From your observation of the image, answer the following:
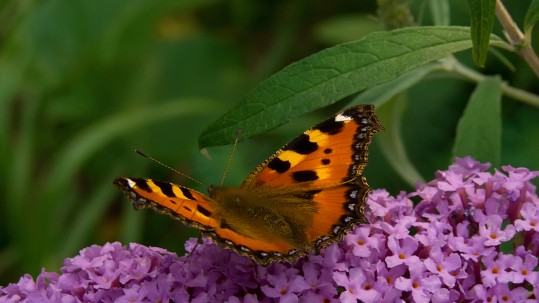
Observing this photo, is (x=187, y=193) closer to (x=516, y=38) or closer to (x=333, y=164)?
(x=333, y=164)

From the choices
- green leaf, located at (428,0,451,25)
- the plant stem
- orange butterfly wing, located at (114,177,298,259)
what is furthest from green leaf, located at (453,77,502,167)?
orange butterfly wing, located at (114,177,298,259)

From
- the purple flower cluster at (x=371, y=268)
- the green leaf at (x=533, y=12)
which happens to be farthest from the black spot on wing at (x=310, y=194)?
the green leaf at (x=533, y=12)

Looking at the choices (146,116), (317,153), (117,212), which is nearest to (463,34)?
(317,153)

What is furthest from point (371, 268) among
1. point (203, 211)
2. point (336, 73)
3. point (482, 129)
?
point (482, 129)

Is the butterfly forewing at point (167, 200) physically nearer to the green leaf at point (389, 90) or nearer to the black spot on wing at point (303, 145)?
the black spot on wing at point (303, 145)

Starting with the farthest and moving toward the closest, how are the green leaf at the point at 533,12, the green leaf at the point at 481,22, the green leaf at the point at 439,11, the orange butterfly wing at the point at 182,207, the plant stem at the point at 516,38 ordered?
1. the green leaf at the point at 439,11
2. the plant stem at the point at 516,38
3. the green leaf at the point at 533,12
4. the green leaf at the point at 481,22
5. the orange butterfly wing at the point at 182,207

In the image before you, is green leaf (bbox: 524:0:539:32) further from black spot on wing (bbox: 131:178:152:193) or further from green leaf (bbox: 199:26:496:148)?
black spot on wing (bbox: 131:178:152:193)

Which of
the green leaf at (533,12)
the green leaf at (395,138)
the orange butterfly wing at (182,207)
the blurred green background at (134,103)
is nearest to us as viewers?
the orange butterfly wing at (182,207)

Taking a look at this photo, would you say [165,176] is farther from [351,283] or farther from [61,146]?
[351,283]
